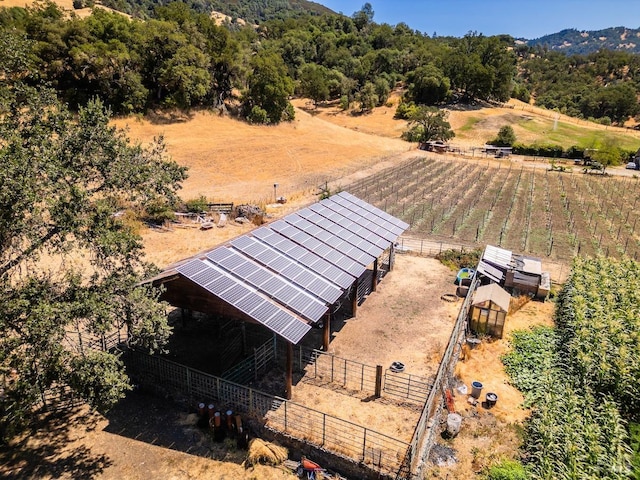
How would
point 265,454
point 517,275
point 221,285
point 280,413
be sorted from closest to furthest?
Result: point 265,454
point 221,285
point 280,413
point 517,275

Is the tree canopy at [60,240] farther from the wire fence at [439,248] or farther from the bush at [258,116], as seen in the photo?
the bush at [258,116]

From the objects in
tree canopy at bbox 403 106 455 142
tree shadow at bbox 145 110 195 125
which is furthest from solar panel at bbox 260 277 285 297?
tree canopy at bbox 403 106 455 142

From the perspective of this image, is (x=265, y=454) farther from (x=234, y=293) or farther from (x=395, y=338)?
(x=395, y=338)

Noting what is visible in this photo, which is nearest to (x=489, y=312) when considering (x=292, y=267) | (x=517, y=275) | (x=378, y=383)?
(x=517, y=275)

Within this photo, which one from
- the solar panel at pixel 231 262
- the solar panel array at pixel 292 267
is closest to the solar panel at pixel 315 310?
the solar panel array at pixel 292 267

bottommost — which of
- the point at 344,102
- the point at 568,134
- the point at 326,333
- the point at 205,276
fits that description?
the point at 326,333

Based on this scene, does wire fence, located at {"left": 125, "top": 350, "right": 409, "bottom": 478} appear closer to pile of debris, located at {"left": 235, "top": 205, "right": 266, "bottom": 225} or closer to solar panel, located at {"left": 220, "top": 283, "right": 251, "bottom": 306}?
solar panel, located at {"left": 220, "top": 283, "right": 251, "bottom": 306}

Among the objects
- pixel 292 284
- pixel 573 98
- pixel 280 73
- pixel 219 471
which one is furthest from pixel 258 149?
pixel 573 98
